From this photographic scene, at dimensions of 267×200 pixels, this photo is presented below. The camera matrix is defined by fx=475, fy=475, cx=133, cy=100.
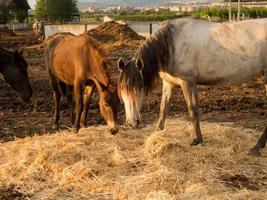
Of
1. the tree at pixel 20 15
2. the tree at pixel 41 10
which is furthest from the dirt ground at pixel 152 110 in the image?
the tree at pixel 41 10

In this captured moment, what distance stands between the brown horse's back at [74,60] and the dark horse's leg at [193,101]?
1380 mm

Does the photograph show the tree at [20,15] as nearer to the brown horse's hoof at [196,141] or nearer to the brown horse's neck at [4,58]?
the brown horse's neck at [4,58]

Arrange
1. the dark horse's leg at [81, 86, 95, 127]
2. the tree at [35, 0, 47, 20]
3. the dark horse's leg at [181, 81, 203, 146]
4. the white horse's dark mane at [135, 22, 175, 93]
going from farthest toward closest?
the tree at [35, 0, 47, 20] → the dark horse's leg at [81, 86, 95, 127] → the dark horse's leg at [181, 81, 203, 146] → the white horse's dark mane at [135, 22, 175, 93]

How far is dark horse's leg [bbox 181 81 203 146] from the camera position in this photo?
676cm

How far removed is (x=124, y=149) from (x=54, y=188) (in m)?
1.51

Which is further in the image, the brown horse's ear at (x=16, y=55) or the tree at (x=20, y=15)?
the tree at (x=20, y=15)

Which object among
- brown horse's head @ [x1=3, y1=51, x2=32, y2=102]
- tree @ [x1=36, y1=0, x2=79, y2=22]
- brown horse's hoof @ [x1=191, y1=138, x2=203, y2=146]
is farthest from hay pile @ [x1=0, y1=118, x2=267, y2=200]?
tree @ [x1=36, y1=0, x2=79, y2=22]

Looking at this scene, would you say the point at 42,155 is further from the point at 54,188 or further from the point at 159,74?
the point at 159,74

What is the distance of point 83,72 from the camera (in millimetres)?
7859

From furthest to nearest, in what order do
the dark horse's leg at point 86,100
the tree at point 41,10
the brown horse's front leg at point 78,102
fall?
1. the tree at point 41,10
2. the dark horse's leg at point 86,100
3. the brown horse's front leg at point 78,102

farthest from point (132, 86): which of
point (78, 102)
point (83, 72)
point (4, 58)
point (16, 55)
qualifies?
point (4, 58)

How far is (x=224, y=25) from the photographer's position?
6875 millimetres

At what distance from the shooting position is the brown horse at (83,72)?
7457 mm

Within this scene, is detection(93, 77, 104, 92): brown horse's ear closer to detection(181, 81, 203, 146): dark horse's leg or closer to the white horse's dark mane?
the white horse's dark mane
